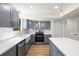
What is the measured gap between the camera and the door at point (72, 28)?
7.41 metres

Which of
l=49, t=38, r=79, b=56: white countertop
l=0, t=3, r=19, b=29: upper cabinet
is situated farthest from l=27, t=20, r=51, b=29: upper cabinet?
l=49, t=38, r=79, b=56: white countertop

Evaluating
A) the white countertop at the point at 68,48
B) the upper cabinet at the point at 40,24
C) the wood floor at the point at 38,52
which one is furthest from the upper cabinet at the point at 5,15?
the upper cabinet at the point at 40,24

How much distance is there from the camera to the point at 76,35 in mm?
7211

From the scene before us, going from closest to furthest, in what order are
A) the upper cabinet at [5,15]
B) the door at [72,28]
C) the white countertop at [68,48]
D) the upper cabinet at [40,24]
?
the white countertop at [68,48]
the upper cabinet at [5,15]
the door at [72,28]
the upper cabinet at [40,24]

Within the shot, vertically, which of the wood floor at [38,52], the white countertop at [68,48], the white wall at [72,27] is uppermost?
the white wall at [72,27]

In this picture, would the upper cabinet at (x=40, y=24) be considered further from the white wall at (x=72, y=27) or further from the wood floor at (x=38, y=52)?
the wood floor at (x=38, y=52)

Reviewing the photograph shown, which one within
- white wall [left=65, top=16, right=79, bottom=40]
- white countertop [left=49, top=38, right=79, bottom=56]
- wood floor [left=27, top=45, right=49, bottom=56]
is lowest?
wood floor [left=27, top=45, right=49, bottom=56]

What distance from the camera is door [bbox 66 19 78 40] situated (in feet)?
24.3

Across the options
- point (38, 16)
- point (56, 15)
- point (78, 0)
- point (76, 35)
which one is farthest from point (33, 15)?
point (78, 0)

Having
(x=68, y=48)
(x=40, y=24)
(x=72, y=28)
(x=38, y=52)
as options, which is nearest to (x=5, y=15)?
(x=68, y=48)

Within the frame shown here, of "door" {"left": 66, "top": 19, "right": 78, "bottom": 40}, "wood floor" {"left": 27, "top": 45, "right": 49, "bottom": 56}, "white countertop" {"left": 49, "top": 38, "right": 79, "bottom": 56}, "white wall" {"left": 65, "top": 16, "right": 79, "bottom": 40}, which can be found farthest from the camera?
"door" {"left": 66, "top": 19, "right": 78, "bottom": 40}

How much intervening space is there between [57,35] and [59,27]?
632 millimetres

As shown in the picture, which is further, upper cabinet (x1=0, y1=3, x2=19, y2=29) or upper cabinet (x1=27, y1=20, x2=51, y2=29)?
upper cabinet (x1=27, y1=20, x2=51, y2=29)

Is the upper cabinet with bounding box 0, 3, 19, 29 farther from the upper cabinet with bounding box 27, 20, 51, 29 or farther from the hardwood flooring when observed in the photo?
the upper cabinet with bounding box 27, 20, 51, 29
